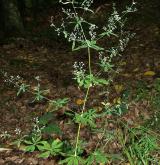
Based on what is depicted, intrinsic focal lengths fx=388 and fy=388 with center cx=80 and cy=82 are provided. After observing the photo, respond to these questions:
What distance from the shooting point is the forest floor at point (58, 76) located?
550cm

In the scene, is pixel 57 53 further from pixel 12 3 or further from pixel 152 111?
pixel 152 111

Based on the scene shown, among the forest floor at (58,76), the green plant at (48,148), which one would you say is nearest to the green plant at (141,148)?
the forest floor at (58,76)

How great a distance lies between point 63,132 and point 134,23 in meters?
4.38

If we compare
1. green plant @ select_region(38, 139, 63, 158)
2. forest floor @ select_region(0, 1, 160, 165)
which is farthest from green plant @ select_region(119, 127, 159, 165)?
green plant @ select_region(38, 139, 63, 158)

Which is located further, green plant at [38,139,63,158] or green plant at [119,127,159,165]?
green plant at [119,127,159,165]

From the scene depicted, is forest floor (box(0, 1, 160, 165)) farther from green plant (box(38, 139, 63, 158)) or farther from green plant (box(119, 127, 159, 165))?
green plant (box(38, 139, 63, 158))

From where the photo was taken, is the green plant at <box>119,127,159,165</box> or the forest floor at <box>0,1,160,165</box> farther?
the forest floor at <box>0,1,160,165</box>

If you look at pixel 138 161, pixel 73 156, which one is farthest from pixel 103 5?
pixel 73 156

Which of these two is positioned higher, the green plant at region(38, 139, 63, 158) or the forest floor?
the forest floor

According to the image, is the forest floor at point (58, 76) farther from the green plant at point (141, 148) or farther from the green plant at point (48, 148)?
the green plant at point (48, 148)

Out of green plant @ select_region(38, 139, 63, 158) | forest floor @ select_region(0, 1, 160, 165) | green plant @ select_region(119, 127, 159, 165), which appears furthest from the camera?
forest floor @ select_region(0, 1, 160, 165)

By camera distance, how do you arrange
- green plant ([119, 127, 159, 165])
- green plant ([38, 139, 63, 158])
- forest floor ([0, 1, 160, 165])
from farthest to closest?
forest floor ([0, 1, 160, 165])
green plant ([119, 127, 159, 165])
green plant ([38, 139, 63, 158])

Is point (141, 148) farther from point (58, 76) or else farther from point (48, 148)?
point (58, 76)

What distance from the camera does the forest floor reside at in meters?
5.50
